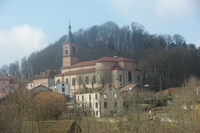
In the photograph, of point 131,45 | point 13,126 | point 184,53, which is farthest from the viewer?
point 131,45

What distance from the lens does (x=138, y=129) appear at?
15391 millimetres

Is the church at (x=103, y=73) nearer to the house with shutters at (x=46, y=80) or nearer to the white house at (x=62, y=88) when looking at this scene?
the white house at (x=62, y=88)

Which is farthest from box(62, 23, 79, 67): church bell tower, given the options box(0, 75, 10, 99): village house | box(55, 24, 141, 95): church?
box(0, 75, 10, 99): village house

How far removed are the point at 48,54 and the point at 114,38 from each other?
29971 mm

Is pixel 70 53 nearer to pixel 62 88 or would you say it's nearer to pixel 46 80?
pixel 46 80

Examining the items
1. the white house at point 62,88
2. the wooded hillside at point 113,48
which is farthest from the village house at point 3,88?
the wooded hillside at point 113,48

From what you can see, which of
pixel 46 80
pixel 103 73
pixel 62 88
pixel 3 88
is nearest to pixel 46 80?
pixel 46 80

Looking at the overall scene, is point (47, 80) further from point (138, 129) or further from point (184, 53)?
point (138, 129)

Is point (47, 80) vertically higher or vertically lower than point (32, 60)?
lower

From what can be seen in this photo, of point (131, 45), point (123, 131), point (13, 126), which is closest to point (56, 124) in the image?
point (13, 126)

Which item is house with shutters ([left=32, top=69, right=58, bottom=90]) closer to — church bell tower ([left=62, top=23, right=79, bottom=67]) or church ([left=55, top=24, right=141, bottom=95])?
church ([left=55, top=24, right=141, bottom=95])

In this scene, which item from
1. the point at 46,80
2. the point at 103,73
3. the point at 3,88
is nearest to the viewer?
the point at 3,88

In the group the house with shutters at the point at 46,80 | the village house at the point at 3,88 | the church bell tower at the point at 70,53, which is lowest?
the village house at the point at 3,88

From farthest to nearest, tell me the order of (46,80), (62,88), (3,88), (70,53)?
(46,80), (70,53), (62,88), (3,88)
